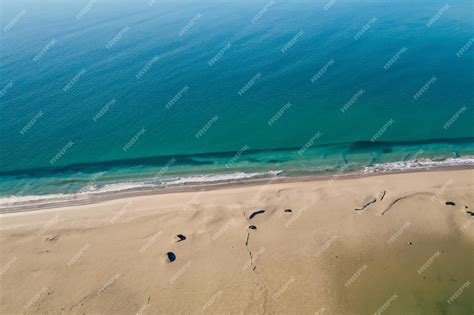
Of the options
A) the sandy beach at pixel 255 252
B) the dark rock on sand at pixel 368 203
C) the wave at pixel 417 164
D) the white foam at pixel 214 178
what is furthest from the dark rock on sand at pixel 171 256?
the wave at pixel 417 164

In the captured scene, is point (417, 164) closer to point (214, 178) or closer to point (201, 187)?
point (214, 178)

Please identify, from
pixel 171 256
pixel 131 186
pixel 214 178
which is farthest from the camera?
pixel 214 178

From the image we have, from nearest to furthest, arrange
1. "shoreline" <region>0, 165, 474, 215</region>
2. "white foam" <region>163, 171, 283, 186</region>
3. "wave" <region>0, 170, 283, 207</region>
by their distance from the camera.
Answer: "shoreline" <region>0, 165, 474, 215</region> < "wave" <region>0, 170, 283, 207</region> < "white foam" <region>163, 171, 283, 186</region>

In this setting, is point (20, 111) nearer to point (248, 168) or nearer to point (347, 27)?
point (248, 168)

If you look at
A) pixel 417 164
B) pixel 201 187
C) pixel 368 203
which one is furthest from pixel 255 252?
pixel 417 164

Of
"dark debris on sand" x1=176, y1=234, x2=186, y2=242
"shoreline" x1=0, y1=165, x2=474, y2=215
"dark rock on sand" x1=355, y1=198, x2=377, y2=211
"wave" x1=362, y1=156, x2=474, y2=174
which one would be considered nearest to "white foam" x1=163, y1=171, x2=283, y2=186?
A: "shoreline" x1=0, y1=165, x2=474, y2=215

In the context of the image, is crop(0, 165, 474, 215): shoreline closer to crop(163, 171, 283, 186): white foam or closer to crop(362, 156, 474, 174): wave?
crop(362, 156, 474, 174): wave

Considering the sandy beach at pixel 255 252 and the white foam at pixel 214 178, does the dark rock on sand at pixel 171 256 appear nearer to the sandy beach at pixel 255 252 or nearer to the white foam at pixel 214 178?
the sandy beach at pixel 255 252

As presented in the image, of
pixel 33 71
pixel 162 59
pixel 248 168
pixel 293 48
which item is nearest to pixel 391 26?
pixel 293 48
